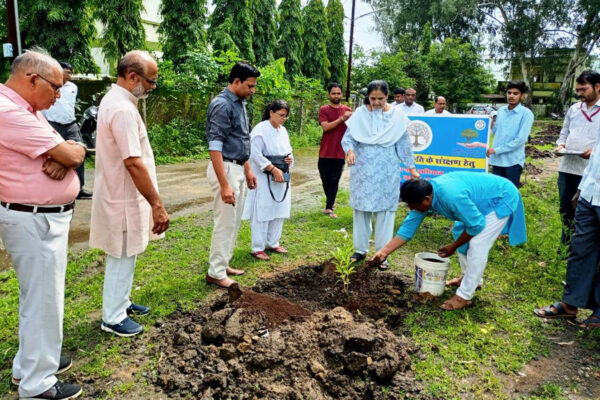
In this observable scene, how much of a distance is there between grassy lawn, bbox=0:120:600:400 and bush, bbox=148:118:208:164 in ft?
21.3

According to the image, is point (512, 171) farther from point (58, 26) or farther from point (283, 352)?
point (58, 26)

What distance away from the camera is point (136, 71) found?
2.94 m

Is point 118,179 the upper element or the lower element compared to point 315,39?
lower

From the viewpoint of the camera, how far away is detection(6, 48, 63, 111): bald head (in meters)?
2.28

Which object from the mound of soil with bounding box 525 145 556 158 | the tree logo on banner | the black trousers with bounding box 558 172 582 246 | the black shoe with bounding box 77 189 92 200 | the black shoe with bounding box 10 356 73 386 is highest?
the tree logo on banner

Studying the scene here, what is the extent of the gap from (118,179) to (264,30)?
1904 cm

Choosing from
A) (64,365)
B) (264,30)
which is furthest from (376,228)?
(264,30)

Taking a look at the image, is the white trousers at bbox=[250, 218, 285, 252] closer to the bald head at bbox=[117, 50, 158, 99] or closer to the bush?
the bald head at bbox=[117, 50, 158, 99]

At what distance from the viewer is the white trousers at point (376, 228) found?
475 centimetres

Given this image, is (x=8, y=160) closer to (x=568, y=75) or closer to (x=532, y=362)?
(x=532, y=362)

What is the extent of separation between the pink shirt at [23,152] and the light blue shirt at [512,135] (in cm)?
512

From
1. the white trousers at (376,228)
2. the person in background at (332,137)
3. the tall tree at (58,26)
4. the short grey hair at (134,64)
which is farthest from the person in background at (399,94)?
the tall tree at (58,26)

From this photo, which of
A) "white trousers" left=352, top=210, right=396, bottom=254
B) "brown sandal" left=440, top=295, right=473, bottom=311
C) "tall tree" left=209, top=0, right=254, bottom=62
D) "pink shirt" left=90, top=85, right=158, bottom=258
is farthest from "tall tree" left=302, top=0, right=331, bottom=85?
"pink shirt" left=90, top=85, right=158, bottom=258

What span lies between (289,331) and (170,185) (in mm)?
6337
